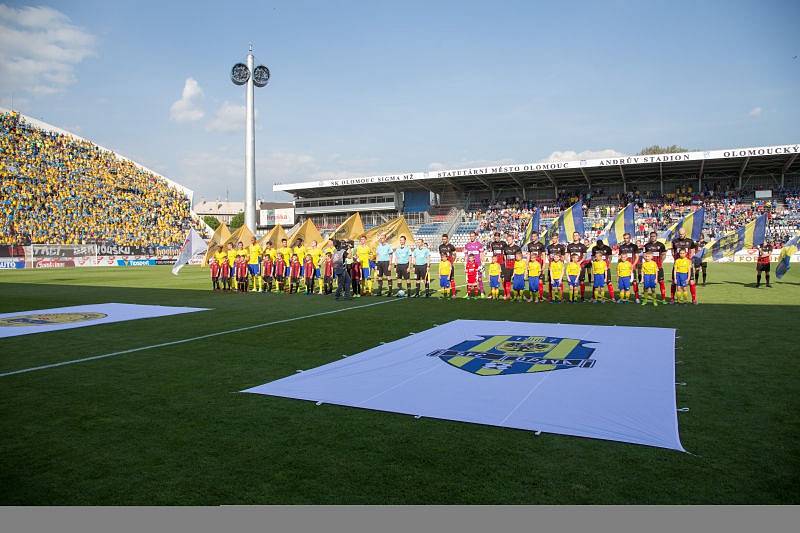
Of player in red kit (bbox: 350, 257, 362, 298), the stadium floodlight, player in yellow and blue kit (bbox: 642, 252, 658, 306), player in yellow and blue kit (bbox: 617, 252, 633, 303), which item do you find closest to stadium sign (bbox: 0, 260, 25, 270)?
the stadium floodlight

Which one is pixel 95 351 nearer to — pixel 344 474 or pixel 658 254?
pixel 344 474

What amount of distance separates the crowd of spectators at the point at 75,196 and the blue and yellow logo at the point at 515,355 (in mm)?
40789

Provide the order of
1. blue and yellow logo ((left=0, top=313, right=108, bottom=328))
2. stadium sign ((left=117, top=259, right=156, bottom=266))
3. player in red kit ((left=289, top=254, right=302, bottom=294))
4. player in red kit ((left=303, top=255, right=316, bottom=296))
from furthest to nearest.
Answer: stadium sign ((left=117, top=259, right=156, bottom=266)) < player in red kit ((left=289, top=254, right=302, bottom=294)) < player in red kit ((left=303, top=255, right=316, bottom=296)) < blue and yellow logo ((left=0, top=313, right=108, bottom=328))

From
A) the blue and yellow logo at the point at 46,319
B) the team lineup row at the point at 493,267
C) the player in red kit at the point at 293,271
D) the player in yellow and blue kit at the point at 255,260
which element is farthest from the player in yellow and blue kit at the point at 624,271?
the blue and yellow logo at the point at 46,319

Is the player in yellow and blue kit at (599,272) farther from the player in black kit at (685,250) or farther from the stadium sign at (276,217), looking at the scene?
the stadium sign at (276,217)

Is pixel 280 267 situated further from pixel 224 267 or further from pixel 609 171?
pixel 609 171

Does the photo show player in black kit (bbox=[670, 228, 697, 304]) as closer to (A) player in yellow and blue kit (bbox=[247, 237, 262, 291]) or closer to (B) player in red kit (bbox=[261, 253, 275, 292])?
(B) player in red kit (bbox=[261, 253, 275, 292])

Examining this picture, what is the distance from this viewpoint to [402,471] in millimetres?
3598

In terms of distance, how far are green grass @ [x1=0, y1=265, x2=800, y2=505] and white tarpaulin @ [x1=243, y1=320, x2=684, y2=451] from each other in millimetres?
223

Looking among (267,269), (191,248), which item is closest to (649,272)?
(267,269)

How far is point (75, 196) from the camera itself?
4525 centimetres

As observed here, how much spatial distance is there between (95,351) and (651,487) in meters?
7.49

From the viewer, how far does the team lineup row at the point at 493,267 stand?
1379 centimetres

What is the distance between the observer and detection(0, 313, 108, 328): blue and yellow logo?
1064cm
